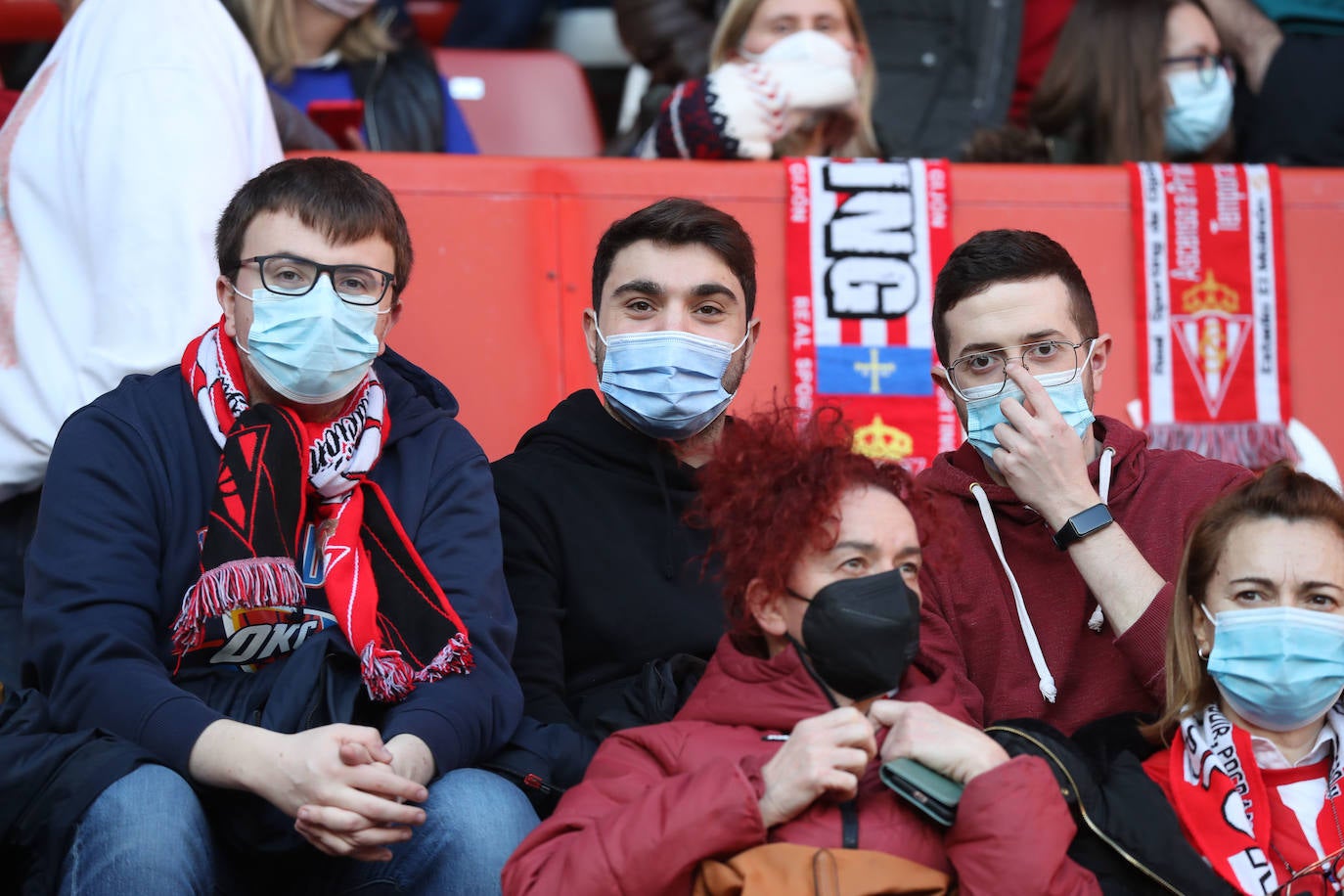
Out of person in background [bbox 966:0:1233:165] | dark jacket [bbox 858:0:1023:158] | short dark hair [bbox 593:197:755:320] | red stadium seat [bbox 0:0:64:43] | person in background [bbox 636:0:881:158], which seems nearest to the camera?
short dark hair [bbox 593:197:755:320]

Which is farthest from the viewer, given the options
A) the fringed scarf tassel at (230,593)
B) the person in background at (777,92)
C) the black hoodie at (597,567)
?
the person in background at (777,92)

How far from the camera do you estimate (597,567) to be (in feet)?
11.3

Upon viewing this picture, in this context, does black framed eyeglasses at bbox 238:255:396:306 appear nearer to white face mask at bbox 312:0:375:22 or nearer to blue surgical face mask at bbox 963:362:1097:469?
blue surgical face mask at bbox 963:362:1097:469

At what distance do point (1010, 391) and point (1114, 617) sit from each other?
1.70 ft

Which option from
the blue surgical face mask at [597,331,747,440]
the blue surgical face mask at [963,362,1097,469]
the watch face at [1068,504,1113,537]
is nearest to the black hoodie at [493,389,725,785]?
the blue surgical face mask at [597,331,747,440]

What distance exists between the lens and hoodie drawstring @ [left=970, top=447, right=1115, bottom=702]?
10.6 ft

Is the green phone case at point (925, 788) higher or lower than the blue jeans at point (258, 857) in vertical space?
higher

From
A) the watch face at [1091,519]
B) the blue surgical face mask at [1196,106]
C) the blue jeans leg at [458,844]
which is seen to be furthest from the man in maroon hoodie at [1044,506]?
the blue surgical face mask at [1196,106]

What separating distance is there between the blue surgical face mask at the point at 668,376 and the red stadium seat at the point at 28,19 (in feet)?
8.58

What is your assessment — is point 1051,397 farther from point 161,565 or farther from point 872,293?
point 161,565

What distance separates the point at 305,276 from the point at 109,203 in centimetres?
86

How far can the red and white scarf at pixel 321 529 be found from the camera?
294 centimetres

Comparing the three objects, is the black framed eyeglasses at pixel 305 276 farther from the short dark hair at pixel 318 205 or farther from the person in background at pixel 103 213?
the person in background at pixel 103 213

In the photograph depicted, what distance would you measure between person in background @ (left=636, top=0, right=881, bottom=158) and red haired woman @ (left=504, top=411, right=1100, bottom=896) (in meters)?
2.15
